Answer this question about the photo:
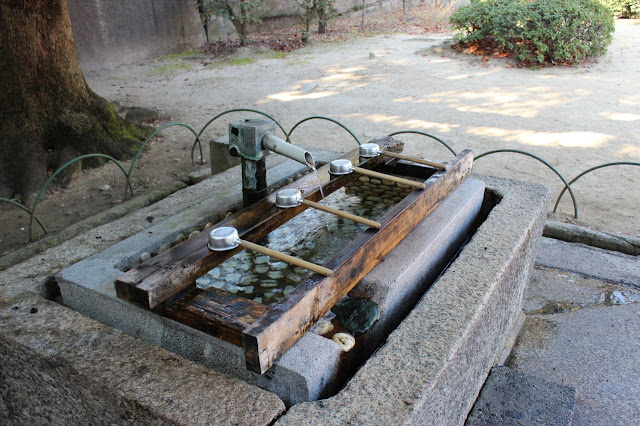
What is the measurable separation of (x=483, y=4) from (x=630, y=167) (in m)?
6.16

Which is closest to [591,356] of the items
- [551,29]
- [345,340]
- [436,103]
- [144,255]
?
[345,340]

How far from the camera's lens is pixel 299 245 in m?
2.59

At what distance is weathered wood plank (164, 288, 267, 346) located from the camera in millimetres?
1527

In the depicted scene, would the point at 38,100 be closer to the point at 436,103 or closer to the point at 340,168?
the point at 340,168

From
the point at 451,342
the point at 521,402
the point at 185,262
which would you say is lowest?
the point at 521,402

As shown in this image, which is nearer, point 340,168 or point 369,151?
point 340,168

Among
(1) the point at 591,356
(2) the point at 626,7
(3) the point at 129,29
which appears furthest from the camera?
(2) the point at 626,7

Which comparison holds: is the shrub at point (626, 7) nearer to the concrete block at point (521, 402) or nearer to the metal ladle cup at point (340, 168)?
the metal ladle cup at point (340, 168)

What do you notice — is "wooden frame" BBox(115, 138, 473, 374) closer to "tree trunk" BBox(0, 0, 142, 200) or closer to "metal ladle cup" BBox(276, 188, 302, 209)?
"metal ladle cup" BBox(276, 188, 302, 209)

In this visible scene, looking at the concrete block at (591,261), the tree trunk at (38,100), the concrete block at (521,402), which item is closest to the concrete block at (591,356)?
the concrete block at (521,402)

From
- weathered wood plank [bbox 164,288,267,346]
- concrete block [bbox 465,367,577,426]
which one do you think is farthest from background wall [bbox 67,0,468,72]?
concrete block [bbox 465,367,577,426]

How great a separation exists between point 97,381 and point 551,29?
9.56 meters

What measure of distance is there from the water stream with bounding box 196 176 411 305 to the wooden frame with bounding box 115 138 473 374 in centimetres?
35

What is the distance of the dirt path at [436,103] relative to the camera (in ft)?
16.5
